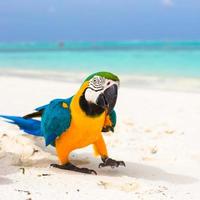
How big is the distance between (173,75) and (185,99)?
4.19 meters

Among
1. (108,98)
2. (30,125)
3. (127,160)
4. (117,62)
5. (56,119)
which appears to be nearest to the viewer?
(108,98)

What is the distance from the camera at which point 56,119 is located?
224 cm

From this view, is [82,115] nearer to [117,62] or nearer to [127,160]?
[127,160]

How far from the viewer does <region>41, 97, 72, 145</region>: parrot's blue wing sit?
87.5 inches

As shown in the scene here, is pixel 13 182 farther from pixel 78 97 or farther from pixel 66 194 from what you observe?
pixel 78 97

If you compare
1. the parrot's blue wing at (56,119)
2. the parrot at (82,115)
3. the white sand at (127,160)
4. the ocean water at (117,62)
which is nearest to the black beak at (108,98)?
the parrot at (82,115)

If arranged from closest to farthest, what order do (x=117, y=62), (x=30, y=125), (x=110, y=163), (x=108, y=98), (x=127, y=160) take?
(x=108, y=98)
(x=110, y=163)
(x=30, y=125)
(x=127, y=160)
(x=117, y=62)

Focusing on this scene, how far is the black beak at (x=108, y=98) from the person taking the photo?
2127 mm

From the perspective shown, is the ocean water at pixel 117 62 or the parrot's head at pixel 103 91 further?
Answer: the ocean water at pixel 117 62

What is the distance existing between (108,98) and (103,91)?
0.12ft

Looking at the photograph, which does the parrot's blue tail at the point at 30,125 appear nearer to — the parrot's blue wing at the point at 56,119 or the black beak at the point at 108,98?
the parrot's blue wing at the point at 56,119

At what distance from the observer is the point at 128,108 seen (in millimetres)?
4328

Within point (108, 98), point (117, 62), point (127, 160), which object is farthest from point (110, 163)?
point (117, 62)

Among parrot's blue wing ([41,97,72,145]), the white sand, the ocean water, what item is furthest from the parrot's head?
the ocean water
